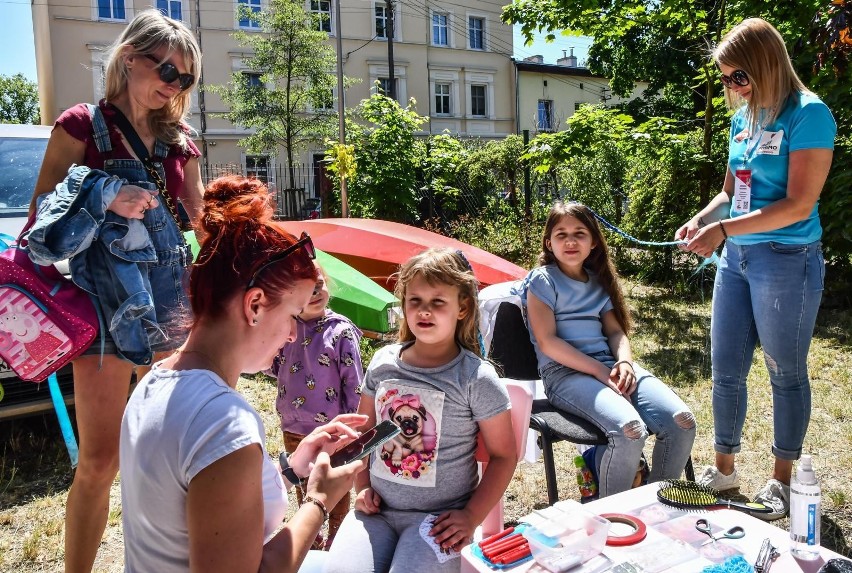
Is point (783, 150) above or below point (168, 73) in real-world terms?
below

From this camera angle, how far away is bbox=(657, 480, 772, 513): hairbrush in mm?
1975

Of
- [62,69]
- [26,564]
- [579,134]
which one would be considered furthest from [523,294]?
A: [62,69]

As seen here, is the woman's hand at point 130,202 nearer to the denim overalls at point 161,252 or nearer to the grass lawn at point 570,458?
the denim overalls at point 161,252

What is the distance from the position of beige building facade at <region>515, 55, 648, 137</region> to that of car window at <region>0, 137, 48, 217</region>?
28611 millimetres

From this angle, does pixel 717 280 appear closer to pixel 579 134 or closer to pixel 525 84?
pixel 579 134

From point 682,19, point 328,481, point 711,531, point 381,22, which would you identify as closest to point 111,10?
point 381,22

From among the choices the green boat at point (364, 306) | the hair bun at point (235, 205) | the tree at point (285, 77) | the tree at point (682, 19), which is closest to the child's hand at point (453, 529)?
the hair bun at point (235, 205)

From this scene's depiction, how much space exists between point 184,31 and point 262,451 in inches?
63.8

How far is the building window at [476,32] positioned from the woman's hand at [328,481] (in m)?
32.5

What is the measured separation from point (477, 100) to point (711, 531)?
31.4 m

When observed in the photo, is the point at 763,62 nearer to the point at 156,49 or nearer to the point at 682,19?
the point at 156,49

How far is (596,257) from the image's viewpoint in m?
3.28

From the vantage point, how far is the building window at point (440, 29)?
31.1 meters

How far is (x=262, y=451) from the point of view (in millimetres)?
1272
